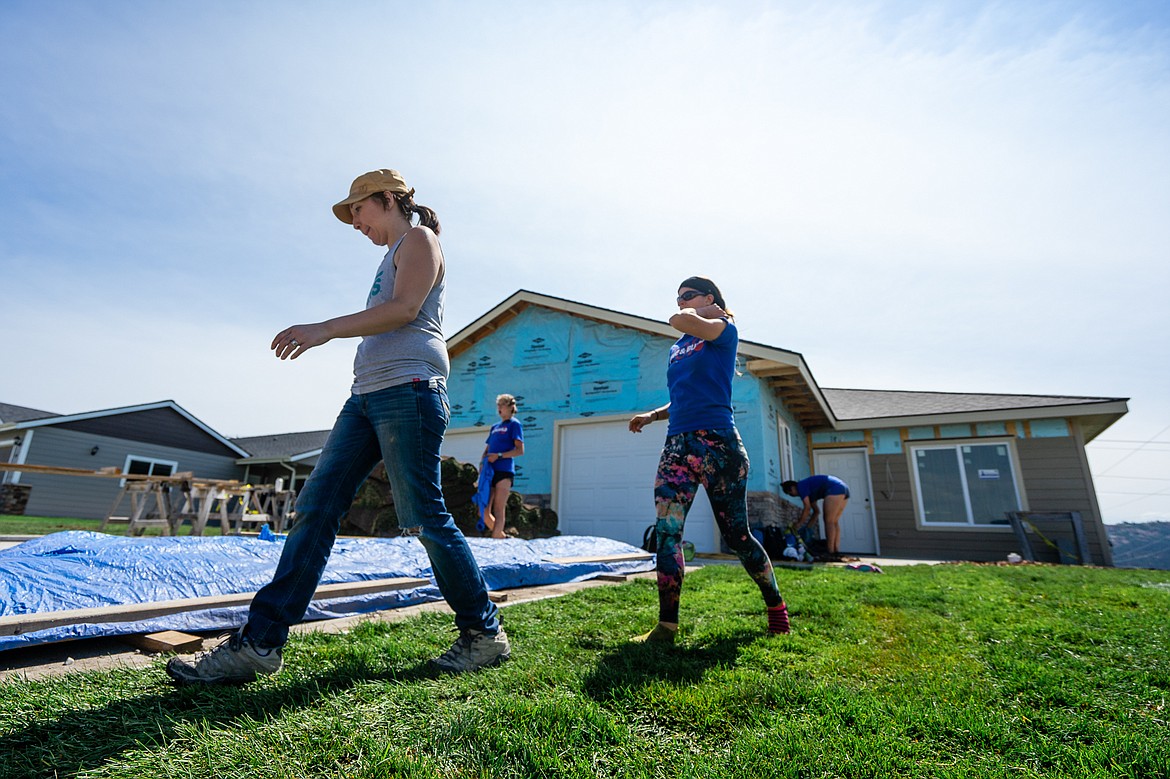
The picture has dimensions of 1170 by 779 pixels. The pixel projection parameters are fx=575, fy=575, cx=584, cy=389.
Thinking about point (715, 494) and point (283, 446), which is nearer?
point (715, 494)

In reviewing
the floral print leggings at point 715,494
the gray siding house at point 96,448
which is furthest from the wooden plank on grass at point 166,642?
the gray siding house at point 96,448

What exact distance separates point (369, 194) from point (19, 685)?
1936 mm

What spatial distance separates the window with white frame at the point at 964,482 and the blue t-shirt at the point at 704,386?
11.2 metres

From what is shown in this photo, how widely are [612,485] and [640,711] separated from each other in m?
8.57

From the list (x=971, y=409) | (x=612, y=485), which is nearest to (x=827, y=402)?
(x=971, y=409)

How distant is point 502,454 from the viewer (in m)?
6.70

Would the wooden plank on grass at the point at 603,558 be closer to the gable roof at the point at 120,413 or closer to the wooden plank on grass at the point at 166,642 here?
the wooden plank on grass at the point at 166,642

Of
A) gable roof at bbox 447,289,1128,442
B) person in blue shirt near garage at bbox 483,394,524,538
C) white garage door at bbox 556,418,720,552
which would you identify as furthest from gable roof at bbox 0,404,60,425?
person in blue shirt near garage at bbox 483,394,524,538

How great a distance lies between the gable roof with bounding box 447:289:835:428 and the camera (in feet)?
31.1

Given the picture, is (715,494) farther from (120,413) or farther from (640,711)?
(120,413)

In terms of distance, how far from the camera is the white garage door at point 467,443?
462 inches

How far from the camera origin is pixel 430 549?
6.82 feet

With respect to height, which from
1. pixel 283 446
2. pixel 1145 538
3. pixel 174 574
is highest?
pixel 283 446

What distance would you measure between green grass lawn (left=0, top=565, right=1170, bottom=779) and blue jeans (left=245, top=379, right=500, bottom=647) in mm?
262
